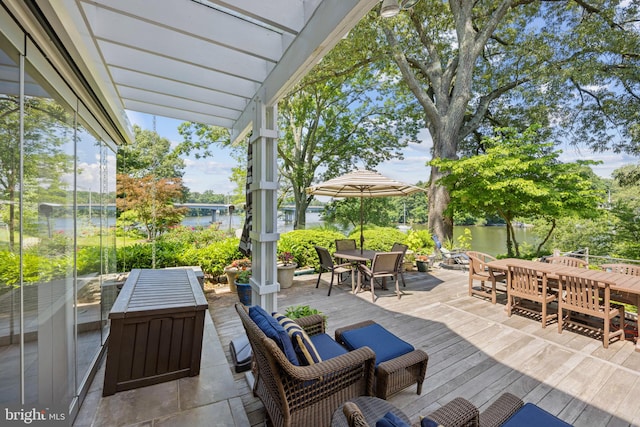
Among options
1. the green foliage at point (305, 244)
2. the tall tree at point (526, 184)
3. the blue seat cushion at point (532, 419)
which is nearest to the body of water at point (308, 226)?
the green foliage at point (305, 244)

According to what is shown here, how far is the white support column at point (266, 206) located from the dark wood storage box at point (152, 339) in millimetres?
596

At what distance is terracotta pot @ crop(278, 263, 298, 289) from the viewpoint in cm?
556

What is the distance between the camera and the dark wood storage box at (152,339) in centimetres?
213

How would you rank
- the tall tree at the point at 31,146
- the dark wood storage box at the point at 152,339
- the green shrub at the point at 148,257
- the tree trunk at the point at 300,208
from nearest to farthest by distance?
the tall tree at the point at 31,146 < the dark wood storage box at the point at 152,339 < the green shrub at the point at 148,257 < the tree trunk at the point at 300,208

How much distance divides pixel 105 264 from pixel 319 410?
2.80 metres

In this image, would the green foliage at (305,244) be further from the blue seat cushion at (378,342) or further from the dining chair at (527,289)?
the blue seat cushion at (378,342)

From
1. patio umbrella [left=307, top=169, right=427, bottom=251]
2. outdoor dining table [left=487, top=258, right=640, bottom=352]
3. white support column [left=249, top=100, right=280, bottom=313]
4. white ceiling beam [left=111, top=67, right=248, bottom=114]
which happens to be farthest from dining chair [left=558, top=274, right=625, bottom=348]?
white ceiling beam [left=111, top=67, right=248, bottom=114]

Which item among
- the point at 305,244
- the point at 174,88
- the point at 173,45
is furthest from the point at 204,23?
the point at 305,244

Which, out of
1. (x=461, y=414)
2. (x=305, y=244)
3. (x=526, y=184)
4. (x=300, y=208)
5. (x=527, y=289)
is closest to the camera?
(x=461, y=414)

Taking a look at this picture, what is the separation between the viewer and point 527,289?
13.5 ft

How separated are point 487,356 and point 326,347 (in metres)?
2.01

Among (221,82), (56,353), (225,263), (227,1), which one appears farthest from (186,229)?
(227,1)

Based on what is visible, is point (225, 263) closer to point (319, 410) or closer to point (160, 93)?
point (160, 93)

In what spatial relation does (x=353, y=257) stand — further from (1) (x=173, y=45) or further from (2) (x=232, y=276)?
(1) (x=173, y=45)
